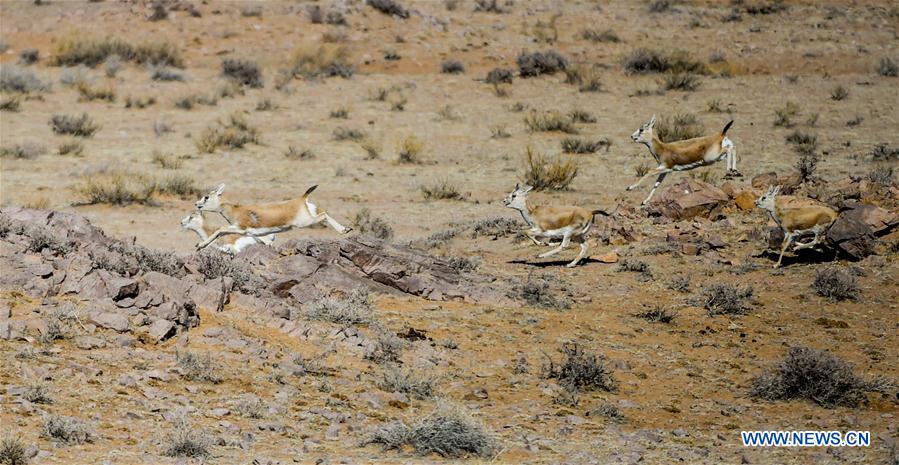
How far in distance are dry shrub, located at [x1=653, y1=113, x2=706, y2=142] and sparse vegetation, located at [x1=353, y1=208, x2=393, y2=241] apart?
28.4 feet

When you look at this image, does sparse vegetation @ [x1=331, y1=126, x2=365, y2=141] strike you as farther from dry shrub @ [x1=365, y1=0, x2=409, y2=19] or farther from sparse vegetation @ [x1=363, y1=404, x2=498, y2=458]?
sparse vegetation @ [x1=363, y1=404, x2=498, y2=458]

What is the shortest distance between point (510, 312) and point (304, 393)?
3.77 meters

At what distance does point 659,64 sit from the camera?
34.7 m

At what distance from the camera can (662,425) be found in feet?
30.9

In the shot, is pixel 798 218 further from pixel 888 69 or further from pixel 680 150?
pixel 888 69

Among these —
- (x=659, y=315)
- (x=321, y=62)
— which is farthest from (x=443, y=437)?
(x=321, y=62)

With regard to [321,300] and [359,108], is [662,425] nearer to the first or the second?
[321,300]

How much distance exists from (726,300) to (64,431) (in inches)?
313

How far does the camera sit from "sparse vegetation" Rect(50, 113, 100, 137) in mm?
26016

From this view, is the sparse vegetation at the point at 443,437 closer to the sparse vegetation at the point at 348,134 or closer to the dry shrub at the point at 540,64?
the sparse vegetation at the point at 348,134

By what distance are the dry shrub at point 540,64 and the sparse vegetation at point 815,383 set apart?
2449 centimetres

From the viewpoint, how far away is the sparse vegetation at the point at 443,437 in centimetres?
838

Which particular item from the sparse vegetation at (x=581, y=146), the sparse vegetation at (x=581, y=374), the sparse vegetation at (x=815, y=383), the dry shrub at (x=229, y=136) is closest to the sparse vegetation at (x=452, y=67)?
the dry shrub at (x=229, y=136)

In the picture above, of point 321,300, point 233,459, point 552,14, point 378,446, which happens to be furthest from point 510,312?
point 552,14
